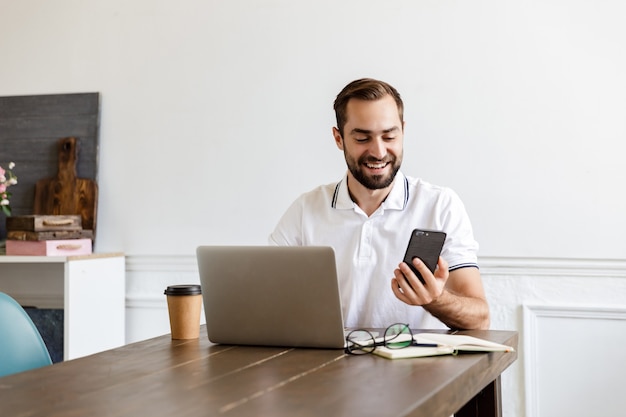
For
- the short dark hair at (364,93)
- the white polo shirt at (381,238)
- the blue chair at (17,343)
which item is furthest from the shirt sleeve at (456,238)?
the blue chair at (17,343)

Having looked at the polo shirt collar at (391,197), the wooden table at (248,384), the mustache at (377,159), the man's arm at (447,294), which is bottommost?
the wooden table at (248,384)

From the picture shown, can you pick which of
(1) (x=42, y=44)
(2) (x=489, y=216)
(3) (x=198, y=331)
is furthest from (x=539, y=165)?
(1) (x=42, y=44)

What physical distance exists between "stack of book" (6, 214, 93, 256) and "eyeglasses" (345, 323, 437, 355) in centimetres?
205

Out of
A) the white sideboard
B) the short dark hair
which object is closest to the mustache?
the short dark hair

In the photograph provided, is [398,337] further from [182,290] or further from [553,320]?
[553,320]

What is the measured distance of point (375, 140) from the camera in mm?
2338

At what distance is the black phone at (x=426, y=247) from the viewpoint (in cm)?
178

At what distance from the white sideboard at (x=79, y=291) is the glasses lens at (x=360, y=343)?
1843mm

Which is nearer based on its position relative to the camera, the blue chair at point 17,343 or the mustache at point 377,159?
the blue chair at point 17,343

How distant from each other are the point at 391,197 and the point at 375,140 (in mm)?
174

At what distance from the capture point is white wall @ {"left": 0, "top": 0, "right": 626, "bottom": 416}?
308cm

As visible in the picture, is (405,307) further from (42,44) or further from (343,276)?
(42,44)

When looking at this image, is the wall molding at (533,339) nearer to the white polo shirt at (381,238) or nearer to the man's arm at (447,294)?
the white polo shirt at (381,238)

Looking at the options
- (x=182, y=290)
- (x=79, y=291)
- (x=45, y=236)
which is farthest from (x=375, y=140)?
(x=45, y=236)
